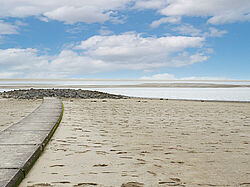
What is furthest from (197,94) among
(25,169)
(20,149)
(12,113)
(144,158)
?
(25,169)

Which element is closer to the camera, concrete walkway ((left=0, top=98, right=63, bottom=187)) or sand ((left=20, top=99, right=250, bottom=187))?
concrete walkway ((left=0, top=98, right=63, bottom=187))

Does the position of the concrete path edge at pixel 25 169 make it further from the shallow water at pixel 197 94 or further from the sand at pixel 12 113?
the shallow water at pixel 197 94

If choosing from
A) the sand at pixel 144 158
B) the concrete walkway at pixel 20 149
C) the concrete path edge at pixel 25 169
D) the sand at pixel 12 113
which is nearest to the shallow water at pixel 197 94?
the sand at pixel 12 113

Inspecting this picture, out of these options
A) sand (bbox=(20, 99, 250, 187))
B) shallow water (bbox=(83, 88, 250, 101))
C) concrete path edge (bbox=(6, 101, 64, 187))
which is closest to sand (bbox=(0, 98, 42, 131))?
sand (bbox=(20, 99, 250, 187))

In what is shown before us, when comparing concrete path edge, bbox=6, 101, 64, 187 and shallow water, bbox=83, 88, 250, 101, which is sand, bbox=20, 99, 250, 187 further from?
shallow water, bbox=83, 88, 250, 101

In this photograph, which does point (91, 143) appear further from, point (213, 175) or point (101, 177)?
point (213, 175)

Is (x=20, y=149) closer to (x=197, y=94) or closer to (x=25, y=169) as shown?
(x=25, y=169)

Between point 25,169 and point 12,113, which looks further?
point 12,113

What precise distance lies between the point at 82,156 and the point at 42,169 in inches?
35.2

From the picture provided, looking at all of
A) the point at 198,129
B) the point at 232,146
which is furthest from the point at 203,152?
the point at 198,129

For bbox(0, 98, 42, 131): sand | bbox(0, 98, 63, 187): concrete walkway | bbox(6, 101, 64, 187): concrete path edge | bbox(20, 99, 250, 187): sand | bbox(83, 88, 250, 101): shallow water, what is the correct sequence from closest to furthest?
bbox(6, 101, 64, 187): concrete path edge → bbox(0, 98, 63, 187): concrete walkway → bbox(20, 99, 250, 187): sand → bbox(0, 98, 42, 131): sand → bbox(83, 88, 250, 101): shallow water

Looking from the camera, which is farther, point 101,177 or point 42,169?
point 42,169

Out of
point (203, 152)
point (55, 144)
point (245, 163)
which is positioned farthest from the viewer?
point (55, 144)

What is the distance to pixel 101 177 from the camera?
3.70 m
